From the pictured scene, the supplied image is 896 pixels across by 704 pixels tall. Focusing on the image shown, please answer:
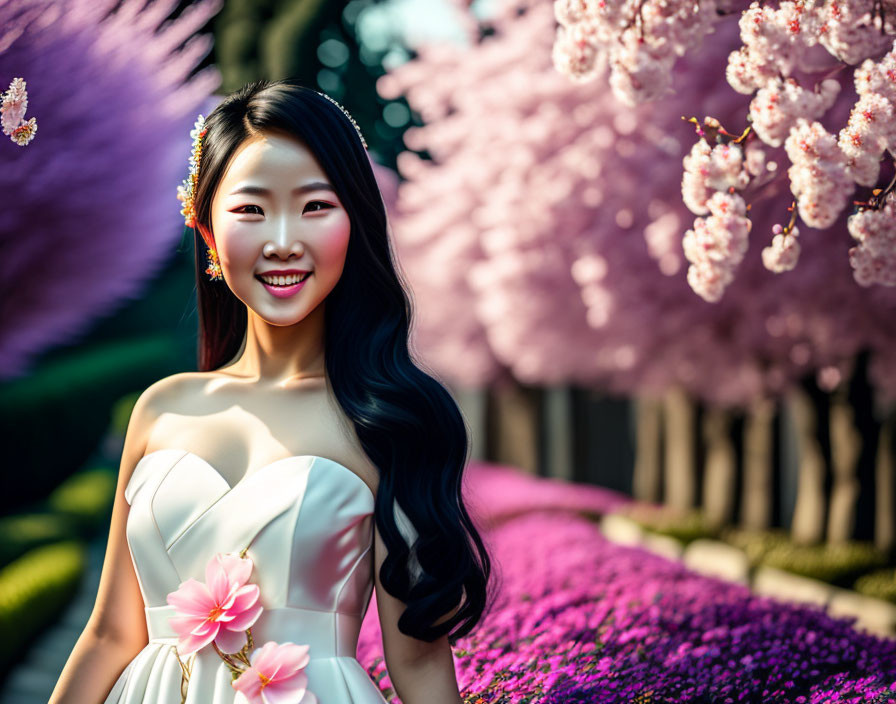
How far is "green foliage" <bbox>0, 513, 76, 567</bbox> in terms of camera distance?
27.1 feet

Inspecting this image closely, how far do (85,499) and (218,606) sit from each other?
1014cm

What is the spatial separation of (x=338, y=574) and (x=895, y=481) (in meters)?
8.71

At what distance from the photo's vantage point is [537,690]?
10.1 ft

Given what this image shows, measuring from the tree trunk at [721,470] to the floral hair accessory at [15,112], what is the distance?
10664 mm

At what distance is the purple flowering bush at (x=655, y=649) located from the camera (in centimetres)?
312

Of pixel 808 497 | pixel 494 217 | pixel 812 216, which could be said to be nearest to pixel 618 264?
pixel 494 217

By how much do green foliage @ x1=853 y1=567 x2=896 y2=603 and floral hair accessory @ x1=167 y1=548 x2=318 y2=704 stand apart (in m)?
6.32

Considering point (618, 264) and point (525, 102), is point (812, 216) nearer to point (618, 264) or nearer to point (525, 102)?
point (618, 264)

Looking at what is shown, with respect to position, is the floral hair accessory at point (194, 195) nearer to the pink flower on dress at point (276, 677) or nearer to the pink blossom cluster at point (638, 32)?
the pink flower on dress at point (276, 677)

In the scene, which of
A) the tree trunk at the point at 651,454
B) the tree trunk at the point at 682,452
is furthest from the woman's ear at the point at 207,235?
the tree trunk at the point at 651,454

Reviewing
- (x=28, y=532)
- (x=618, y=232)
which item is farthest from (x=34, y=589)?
(x=618, y=232)

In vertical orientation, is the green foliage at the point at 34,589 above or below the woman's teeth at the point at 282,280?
below

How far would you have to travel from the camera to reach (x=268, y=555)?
2359mm

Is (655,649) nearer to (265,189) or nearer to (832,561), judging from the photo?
(265,189)
